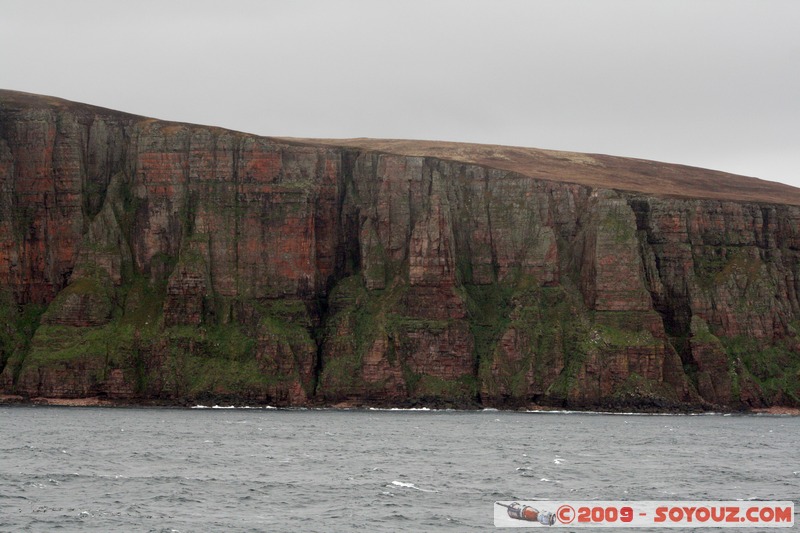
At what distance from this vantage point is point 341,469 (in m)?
94.1

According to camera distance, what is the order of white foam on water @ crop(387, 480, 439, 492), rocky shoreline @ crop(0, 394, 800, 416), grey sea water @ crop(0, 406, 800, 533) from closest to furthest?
1. grey sea water @ crop(0, 406, 800, 533)
2. white foam on water @ crop(387, 480, 439, 492)
3. rocky shoreline @ crop(0, 394, 800, 416)

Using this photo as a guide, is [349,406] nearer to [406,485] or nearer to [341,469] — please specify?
[341,469]

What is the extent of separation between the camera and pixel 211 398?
186375 millimetres

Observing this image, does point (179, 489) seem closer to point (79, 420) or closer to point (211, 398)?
point (79, 420)

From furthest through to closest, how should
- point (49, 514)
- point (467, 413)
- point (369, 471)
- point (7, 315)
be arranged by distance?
point (7, 315), point (467, 413), point (369, 471), point (49, 514)

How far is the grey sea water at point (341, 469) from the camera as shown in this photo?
71188mm

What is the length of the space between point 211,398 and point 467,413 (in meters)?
38.0

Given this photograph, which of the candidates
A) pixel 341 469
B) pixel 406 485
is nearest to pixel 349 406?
pixel 341 469

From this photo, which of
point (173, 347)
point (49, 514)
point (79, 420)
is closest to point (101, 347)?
point (173, 347)

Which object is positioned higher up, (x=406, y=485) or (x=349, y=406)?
(x=406, y=485)

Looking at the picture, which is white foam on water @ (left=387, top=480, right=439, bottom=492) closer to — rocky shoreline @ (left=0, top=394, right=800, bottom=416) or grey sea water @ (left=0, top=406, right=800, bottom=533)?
grey sea water @ (left=0, top=406, right=800, bottom=533)

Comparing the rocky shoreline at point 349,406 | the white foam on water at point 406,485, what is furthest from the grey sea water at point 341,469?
the rocky shoreline at point 349,406

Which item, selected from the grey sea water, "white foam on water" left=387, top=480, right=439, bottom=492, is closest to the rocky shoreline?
the grey sea water

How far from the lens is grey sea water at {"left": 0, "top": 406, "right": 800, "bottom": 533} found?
71.2 metres
